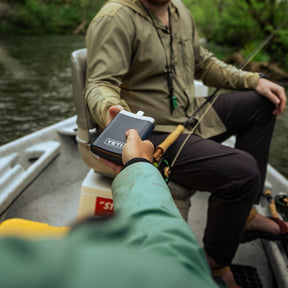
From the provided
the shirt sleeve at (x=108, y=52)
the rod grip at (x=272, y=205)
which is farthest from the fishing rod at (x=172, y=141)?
the rod grip at (x=272, y=205)

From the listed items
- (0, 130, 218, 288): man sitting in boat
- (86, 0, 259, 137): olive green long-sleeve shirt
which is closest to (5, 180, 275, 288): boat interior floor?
(86, 0, 259, 137): olive green long-sleeve shirt

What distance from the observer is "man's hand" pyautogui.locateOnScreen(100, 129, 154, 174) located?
0.81 m

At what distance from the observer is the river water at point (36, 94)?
529 centimetres

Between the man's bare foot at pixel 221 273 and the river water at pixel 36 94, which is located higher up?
the man's bare foot at pixel 221 273

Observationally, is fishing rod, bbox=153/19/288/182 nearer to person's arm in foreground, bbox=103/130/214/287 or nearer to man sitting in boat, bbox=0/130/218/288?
person's arm in foreground, bbox=103/130/214/287

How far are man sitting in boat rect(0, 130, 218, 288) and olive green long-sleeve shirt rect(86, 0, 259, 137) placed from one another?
69cm

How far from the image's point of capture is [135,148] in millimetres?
830

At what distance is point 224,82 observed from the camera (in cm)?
182

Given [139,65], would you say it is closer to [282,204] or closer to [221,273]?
[221,273]

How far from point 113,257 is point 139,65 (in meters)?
1.15

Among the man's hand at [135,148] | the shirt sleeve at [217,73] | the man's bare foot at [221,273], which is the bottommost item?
the man's bare foot at [221,273]

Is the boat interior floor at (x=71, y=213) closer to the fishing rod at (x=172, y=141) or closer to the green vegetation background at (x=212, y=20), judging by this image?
the fishing rod at (x=172, y=141)

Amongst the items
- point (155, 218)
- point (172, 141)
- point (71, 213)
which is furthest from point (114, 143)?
point (71, 213)

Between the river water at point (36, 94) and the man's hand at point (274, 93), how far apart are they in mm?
3001
